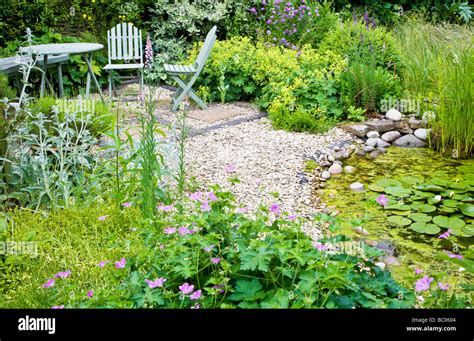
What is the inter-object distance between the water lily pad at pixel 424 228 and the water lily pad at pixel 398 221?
6cm

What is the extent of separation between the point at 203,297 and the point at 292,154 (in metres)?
3.87

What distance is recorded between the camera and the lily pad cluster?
438 cm

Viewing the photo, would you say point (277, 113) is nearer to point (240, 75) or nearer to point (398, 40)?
point (240, 75)

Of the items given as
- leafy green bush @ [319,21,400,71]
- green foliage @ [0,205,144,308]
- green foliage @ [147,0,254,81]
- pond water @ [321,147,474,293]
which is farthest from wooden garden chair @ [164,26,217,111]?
green foliage @ [0,205,144,308]

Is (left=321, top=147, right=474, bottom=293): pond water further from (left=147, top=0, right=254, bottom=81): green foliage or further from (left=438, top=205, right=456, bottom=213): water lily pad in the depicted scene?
(left=147, top=0, right=254, bottom=81): green foliage

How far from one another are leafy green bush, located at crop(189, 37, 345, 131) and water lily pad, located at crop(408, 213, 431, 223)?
2163 mm

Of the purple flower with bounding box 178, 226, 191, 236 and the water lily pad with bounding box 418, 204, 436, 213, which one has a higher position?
the purple flower with bounding box 178, 226, 191, 236

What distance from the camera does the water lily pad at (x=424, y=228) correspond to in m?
4.28

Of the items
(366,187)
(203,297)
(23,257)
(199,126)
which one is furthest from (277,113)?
(203,297)

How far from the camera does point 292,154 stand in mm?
5863

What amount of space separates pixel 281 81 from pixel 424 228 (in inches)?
132

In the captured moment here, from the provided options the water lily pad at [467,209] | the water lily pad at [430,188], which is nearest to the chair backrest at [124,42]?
the water lily pad at [430,188]

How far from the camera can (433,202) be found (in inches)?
188

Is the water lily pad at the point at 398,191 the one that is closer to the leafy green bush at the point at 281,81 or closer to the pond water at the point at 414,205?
the pond water at the point at 414,205
